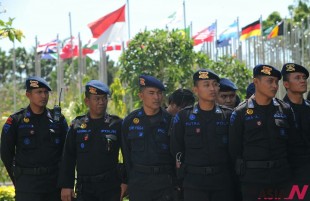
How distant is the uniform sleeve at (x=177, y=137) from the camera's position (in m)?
6.42

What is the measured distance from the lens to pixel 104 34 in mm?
21703

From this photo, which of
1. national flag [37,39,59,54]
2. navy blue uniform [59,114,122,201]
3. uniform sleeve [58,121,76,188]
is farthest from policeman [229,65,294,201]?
national flag [37,39,59,54]

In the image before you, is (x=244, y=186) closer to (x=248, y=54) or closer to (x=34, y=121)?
(x=34, y=121)

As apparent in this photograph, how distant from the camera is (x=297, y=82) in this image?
6.33 metres

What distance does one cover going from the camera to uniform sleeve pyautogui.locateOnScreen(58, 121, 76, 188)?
7137 millimetres

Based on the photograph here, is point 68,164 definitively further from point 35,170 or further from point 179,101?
point 179,101

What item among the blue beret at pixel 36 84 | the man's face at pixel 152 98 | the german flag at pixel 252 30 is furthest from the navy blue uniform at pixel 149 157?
the german flag at pixel 252 30

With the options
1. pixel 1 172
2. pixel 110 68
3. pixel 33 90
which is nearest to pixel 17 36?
pixel 33 90

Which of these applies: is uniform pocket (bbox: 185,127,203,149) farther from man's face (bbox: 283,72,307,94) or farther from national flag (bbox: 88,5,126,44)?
national flag (bbox: 88,5,126,44)

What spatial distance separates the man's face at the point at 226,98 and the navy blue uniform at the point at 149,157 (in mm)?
1205

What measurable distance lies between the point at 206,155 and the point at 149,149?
2.38 ft

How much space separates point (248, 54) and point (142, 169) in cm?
2814

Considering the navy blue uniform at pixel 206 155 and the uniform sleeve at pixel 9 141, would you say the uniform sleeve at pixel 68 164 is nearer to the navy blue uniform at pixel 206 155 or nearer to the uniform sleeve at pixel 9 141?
the uniform sleeve at pixel 9 141

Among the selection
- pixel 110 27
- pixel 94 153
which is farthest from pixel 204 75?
pixel 110 27
